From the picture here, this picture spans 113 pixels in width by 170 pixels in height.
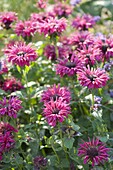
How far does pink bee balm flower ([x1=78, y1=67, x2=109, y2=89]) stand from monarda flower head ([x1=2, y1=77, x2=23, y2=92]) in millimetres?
584

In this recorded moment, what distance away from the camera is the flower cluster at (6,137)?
1.80m

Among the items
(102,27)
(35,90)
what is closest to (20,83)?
(35,90)

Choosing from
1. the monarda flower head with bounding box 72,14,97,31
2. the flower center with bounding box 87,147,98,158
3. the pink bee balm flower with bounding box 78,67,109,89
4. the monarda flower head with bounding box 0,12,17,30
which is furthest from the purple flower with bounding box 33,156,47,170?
the monarda flower head with bounding box 72,14,97,31

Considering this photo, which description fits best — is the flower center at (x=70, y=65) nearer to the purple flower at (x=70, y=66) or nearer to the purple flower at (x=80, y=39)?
the purple flower at (x=70, y=66)

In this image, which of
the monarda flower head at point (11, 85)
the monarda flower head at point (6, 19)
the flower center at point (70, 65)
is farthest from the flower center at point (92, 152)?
the monarda flower head at point (6, 19)

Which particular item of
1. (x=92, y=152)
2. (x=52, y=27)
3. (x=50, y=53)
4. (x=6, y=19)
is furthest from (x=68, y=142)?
(x=6, y=19)

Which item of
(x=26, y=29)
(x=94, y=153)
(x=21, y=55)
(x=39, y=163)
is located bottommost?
(x=39, y=163)

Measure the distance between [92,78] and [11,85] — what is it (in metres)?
0.66

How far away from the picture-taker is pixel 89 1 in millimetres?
4230

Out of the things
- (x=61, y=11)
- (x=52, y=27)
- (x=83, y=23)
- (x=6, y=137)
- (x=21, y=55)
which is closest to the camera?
(x=6, y=137)

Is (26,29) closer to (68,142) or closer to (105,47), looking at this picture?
(105,47)

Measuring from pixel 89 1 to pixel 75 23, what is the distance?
166cm

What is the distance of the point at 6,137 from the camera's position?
180 centimetres

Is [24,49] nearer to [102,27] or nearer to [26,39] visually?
[26,39]
